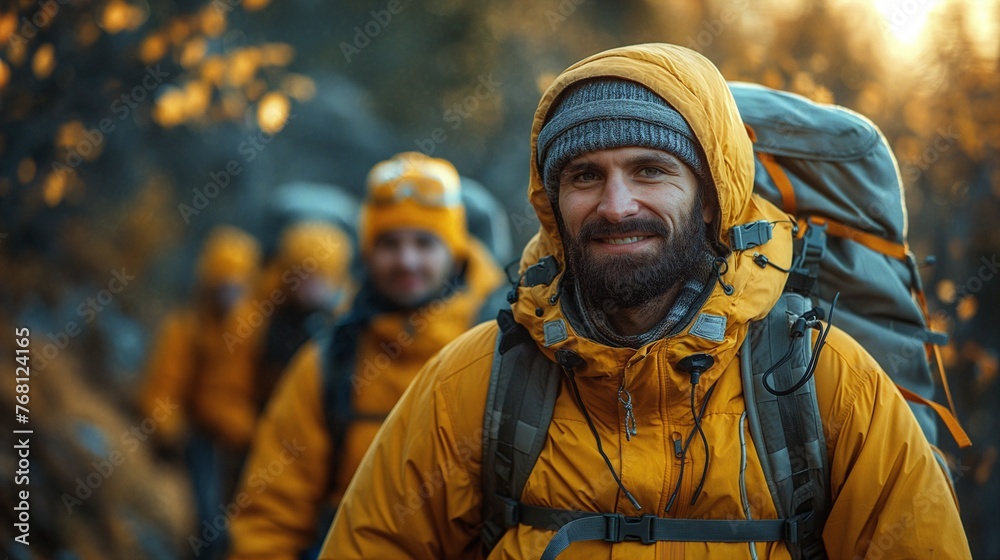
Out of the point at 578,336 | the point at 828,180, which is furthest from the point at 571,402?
the point at 828,180

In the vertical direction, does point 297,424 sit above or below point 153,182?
below

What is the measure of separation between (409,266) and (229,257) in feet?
18.7

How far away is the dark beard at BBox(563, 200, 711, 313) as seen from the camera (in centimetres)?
258

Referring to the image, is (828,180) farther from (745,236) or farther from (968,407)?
(968,407)

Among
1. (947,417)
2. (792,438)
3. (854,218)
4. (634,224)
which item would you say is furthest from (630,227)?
(947,417)

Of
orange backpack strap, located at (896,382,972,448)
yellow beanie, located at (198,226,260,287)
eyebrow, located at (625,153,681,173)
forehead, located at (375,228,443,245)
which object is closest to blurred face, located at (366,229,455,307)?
forehead, located at (375,228,443,245)

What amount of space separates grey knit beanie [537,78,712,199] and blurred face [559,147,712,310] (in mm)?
30

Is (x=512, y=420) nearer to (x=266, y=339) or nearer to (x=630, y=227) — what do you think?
(x=630, y=227)

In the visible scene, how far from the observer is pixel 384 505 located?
8.97 feet

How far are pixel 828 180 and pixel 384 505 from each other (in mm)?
1645

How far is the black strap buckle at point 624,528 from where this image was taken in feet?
7.91

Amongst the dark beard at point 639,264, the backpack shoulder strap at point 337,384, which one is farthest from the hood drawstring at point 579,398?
the backpack shoulder strap at point 337,384

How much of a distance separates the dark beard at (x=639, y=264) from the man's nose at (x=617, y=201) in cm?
3

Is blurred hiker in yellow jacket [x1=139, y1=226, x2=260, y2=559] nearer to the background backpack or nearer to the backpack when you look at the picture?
the backpack
